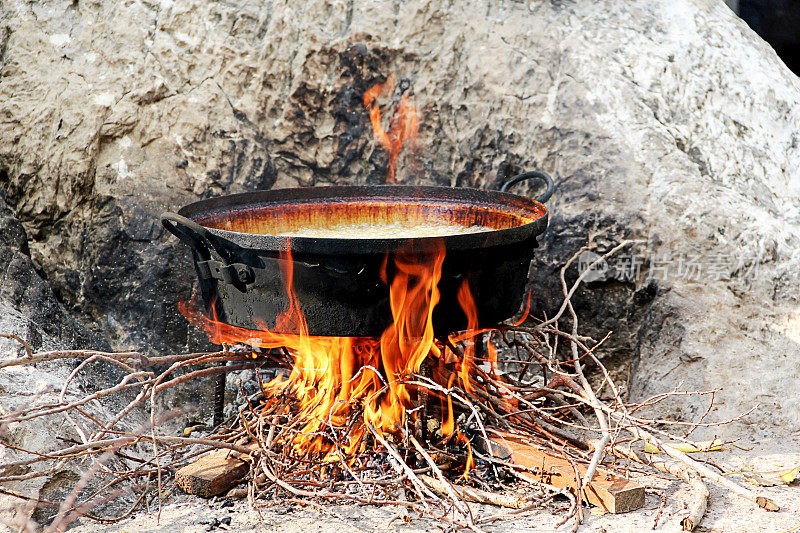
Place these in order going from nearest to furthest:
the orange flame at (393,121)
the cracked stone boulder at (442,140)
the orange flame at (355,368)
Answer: the orange flame at (355,368) → the cracked stone boulder at (442,140) → the orange flame at (393,121)

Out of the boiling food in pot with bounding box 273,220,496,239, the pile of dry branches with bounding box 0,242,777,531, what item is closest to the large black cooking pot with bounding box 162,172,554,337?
the boiling food in pot with bounding box 273,220,496,239

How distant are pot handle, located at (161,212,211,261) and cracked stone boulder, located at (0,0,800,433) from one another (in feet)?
3.41

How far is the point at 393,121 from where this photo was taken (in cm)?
390

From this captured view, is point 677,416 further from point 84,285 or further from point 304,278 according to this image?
point 84,285

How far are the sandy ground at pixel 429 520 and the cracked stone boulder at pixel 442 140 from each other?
2.65 ft

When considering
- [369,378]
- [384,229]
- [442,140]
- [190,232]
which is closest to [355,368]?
[369,378]

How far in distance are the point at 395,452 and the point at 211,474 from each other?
705mm

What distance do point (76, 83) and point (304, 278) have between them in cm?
190

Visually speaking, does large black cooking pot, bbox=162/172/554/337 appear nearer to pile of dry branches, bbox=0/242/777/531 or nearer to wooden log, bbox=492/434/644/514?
pile of dry branches, bbox=0/242/777/531

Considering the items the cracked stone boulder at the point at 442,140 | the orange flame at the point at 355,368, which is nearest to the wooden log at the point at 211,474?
the orange flame at the point at 355,368

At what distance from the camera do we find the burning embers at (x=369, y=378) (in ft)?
8.82

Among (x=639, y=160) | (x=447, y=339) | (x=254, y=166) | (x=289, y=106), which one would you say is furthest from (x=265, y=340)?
(x=639, y=160)

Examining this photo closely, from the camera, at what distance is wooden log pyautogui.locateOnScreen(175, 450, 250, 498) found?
2.76 meters

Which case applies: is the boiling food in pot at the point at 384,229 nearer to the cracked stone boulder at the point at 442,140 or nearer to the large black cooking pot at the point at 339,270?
the large black cooking pot at the point at 339,270
